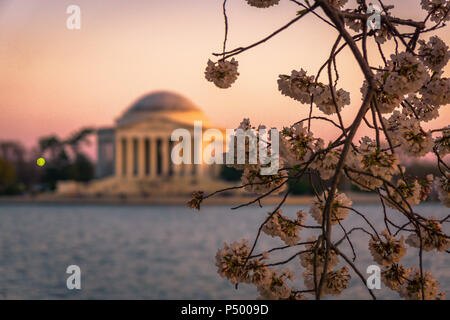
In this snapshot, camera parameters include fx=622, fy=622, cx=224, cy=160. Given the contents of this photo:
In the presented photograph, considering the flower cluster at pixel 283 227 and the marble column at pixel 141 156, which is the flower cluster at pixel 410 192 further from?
the marble column at pixel 141 156

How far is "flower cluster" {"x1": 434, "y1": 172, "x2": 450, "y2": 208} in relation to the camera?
161 inches

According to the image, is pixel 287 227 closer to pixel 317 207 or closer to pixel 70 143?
pixel 317 207

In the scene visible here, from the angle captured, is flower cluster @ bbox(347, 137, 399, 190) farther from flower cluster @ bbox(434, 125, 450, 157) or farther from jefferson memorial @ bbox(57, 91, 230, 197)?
jefferson memorial @ bbox(57, 91, 230, 197)

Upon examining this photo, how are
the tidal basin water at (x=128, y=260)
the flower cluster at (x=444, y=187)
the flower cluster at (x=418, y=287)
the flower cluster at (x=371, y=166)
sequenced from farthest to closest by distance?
the tidal basin water at (x=128, y=260) → the flower cluster at (x=444, y=187) → the flower cluster at (x=418, y=287) → the flower cluster at (x=371, y=166)

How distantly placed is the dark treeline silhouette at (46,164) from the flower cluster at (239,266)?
3130 inches

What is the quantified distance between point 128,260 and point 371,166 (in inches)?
903

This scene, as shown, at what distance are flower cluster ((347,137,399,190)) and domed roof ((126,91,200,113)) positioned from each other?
324 ft

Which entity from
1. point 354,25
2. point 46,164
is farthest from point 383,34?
point 46,164

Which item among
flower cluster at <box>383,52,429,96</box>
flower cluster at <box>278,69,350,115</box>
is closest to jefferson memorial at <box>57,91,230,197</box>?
flower cluster at <box>278,69,350,115</box>

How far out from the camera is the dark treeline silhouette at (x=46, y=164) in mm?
89312

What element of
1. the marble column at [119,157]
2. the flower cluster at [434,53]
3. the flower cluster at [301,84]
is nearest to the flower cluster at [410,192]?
the flower cluster at [301,84]

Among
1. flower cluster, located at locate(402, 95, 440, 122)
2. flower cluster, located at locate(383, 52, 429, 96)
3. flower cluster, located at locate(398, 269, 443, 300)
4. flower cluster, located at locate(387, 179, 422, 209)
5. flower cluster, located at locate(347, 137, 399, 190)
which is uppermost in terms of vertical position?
flower cluster, located at locate(383, 52, 429, 96)

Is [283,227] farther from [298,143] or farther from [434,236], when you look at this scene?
[434,236]

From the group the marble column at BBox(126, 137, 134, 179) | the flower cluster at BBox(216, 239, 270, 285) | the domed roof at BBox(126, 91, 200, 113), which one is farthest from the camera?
the domed roof at BBox(126, 91, 200, 113)
